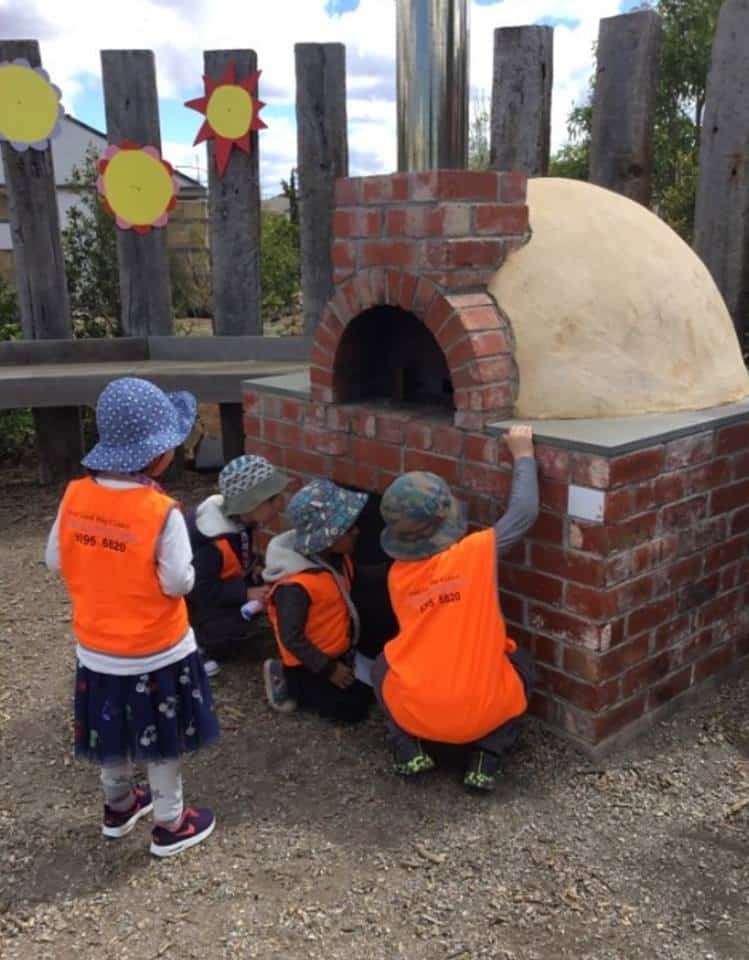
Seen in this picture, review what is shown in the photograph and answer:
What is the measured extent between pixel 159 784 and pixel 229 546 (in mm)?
1191

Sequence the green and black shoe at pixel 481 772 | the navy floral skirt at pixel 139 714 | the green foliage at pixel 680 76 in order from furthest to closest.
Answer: the green foliage at pixel 680 76, the green and black shoe at pixel 481 772, the navy floral skirt at pixel 139 714

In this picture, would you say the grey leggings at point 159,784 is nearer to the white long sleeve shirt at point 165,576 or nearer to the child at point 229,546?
the white long sleeve shirt at point 165,576

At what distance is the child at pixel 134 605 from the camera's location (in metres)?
2.54

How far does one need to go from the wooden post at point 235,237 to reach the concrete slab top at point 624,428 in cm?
323

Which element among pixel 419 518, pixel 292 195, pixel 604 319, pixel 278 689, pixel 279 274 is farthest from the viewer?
pixel 292 195

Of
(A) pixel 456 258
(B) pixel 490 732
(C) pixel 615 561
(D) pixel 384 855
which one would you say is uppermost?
(A) pixel 456 258

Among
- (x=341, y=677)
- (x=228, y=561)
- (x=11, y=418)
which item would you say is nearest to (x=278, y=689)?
(x=341, y=677)

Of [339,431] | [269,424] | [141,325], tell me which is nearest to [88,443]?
[141,325]

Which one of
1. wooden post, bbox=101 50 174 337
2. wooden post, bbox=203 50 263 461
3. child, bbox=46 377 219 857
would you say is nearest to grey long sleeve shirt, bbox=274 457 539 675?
child, bbox=46 377 219 857

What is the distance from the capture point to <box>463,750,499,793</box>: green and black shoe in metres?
2.95

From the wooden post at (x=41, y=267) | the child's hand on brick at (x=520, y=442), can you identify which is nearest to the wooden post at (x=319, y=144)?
the wooden post at (x=41, y=267)

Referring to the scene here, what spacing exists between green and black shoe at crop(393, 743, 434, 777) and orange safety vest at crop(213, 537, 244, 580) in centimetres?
111

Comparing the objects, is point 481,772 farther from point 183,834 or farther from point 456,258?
point 456,258

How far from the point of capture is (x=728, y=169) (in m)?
4.56
